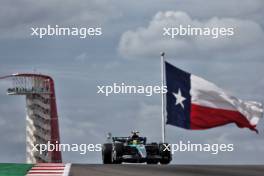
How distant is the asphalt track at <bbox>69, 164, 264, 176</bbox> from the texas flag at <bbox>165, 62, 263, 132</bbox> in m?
1.55

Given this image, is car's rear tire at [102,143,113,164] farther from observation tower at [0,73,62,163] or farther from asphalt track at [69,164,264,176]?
observation tower at [0,73,62,163]

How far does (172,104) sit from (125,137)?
30.2 feet

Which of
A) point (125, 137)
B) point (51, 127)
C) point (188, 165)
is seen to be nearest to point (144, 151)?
point (125, 137)

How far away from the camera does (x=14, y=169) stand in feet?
84.8

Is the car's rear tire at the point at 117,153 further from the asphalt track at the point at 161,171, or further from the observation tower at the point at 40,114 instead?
the observation tower at the point at 40,114

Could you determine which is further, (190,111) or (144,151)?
(144,151)

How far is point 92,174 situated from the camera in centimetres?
2403

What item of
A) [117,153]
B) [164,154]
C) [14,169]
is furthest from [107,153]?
[14,169]

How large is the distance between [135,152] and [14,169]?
996 centimetres

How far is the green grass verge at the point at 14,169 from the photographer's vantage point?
24.5m

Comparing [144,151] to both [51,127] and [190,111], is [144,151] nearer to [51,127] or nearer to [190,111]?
[190,111]

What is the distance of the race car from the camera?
34.3 meters

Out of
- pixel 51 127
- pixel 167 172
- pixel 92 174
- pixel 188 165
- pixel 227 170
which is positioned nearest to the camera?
pixel 92 174

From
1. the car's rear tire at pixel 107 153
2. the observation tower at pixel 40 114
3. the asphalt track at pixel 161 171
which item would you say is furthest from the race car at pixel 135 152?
the observation tower at pixel 40 114
